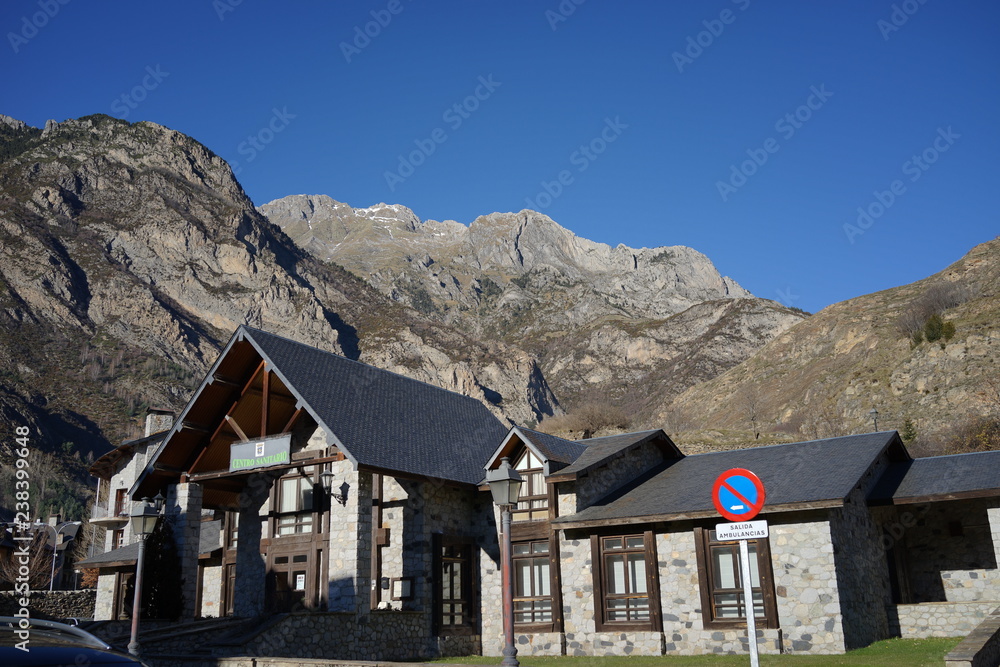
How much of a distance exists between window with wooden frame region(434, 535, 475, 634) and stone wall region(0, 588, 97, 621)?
21965mm

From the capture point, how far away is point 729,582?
20344 mm

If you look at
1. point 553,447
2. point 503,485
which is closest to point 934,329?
point 553,447

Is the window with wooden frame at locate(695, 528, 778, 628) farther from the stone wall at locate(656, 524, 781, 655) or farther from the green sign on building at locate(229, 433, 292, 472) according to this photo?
the green sign on building at locate(229, 433, 292, 472)

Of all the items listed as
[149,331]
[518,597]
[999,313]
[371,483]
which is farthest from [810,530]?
[149,331]

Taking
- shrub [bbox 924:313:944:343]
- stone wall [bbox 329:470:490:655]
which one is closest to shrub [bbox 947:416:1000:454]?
shrub [bbox 924:313:944:343]

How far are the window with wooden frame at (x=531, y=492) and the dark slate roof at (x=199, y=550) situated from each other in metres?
12.1

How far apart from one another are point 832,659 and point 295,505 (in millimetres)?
14878

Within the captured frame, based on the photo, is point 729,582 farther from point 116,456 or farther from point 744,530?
point 116,456

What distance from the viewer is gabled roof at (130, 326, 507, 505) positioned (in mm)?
22172

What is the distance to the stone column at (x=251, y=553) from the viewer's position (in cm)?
2427

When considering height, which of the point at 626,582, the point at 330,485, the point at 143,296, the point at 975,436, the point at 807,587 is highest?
the point at 143,296

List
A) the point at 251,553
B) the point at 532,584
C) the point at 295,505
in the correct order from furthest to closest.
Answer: the point at 251,553
the point at 295,505
the point at 532,584

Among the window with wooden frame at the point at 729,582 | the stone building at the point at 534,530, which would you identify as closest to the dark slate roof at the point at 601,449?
the stone building at the point at 534,530

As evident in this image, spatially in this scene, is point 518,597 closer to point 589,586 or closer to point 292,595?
point 589,586
